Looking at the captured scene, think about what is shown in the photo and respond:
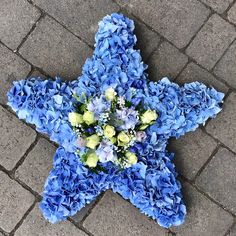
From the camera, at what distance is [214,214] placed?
8.32ft

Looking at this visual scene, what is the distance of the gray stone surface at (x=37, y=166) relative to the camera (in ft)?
8.41

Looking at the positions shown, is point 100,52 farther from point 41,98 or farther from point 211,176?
point 211,176

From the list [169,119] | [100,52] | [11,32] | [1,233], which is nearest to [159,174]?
[169,119]

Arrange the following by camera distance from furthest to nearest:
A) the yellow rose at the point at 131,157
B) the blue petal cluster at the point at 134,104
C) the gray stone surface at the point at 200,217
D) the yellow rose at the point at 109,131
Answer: the gray stone surface at the point at 200,217, the blue petal cluster at the point at 134,104, the yellow rose at the point at 131,157, the yellow rose at the point at 109,131

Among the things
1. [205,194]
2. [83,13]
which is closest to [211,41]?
[83,13]

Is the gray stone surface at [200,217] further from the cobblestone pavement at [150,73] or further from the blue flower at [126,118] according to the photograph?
the blue flower at [126,118]

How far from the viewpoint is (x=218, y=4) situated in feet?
8.48

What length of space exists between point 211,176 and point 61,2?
1.16m

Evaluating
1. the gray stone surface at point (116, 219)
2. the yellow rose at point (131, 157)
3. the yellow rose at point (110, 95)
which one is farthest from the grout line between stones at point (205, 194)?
the yellow rose at point (110, 95)

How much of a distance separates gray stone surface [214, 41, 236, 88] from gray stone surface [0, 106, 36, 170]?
984 mm

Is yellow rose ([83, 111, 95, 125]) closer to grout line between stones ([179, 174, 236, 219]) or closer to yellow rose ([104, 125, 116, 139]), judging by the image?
yellow rose ([104, 125, 116, 139])

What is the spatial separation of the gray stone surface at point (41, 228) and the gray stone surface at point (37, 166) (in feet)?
0.41

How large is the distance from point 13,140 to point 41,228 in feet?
1.52

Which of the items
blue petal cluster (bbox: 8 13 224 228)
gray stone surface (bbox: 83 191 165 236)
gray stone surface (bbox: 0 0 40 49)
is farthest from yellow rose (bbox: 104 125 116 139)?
gray stone surface (bbox: 0 0 40 49)
